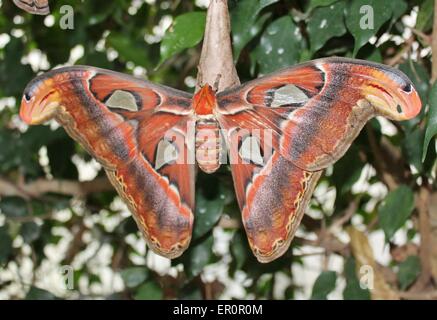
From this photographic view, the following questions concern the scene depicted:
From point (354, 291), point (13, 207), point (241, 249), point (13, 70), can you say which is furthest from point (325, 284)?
point (13, 70)

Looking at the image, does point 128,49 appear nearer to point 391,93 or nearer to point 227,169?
point 227,169

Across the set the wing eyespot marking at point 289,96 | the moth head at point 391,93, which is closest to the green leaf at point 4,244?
the wing eyespot marking at point 289,96

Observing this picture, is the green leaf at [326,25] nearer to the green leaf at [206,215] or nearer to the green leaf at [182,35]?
the green leaf at [182,35]

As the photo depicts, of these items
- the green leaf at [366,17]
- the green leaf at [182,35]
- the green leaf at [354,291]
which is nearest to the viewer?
the green leaf at [366,17]

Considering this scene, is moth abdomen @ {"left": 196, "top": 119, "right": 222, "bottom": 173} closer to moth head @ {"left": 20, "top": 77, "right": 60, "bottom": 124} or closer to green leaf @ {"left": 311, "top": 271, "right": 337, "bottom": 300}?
moth head @ {"left": 20, "top": 77, "right": 60, "bottom": 124}

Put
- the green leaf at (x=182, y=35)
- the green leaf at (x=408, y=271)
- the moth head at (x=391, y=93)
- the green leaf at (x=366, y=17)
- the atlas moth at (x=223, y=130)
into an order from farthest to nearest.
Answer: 1. the green leaf at (x=408, y=271)
2. the green leaf at (x=182, y=35)
3. the green leaf at (x=366, y=17)
4. the atlas moth at (x=223, y=130)
5. the moth head at (x=391, y=93)

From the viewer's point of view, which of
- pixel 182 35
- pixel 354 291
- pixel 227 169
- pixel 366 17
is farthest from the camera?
pixel 354 291

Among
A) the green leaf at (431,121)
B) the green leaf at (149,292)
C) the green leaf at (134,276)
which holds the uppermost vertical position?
the green leaf at (431,121)
